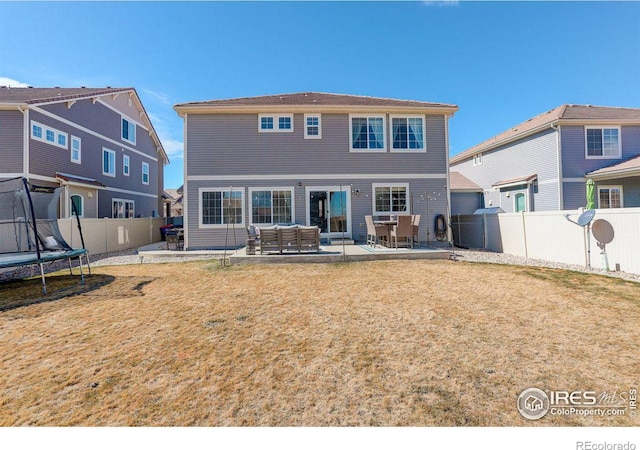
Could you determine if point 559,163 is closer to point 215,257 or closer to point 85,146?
point 215,257

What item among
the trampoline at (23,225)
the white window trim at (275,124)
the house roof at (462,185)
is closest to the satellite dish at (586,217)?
the house roof at (462,185)

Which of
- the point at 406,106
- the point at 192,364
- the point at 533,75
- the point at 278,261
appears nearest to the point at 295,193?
the point at 278,261

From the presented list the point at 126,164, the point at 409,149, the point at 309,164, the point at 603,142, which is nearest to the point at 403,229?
the point at 409,149

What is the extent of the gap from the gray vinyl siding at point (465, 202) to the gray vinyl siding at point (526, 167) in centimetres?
78

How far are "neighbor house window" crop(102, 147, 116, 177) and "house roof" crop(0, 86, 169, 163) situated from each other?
11.0 feet

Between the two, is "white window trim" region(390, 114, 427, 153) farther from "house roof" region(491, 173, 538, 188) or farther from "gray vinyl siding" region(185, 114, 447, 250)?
"house roof" region(491, 173, 538, 188)

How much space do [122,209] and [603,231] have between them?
24.6m

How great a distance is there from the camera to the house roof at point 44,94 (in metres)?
12.6

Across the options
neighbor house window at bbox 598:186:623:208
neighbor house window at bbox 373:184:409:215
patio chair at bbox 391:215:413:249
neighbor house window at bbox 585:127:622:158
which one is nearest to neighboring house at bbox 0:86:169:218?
neighbor house window at bbox 373:184:409:215

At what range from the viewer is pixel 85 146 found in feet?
53.2

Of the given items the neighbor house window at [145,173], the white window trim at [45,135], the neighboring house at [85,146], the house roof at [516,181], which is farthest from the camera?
the neighbor house window at [145,173]

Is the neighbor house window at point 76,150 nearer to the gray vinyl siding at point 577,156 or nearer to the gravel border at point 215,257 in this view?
the gravel border at point 215,257

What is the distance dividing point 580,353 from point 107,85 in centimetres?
2560
